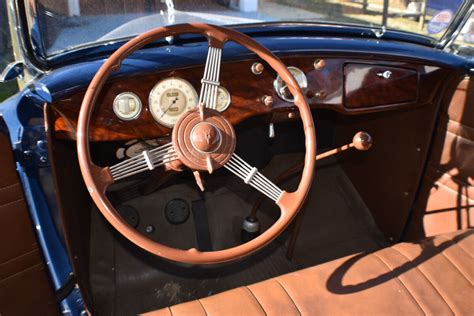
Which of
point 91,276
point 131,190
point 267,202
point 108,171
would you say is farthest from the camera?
point 267,202

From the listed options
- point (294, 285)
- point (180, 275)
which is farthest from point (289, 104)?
point (180, 275)

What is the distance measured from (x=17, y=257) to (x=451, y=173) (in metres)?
1.93

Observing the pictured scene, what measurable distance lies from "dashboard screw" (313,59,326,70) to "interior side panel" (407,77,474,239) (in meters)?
0.76

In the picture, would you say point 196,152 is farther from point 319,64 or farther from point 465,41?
point 465,41

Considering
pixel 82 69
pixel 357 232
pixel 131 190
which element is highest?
pixel 82 69

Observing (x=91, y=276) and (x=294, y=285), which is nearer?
(x=294, y=285)

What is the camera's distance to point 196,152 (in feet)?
4.23

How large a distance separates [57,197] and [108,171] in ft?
1.03

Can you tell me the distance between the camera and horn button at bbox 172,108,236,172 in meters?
1.27

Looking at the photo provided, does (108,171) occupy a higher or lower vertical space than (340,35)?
lower

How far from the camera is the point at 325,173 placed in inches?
111

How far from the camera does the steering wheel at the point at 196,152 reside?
1207 mm

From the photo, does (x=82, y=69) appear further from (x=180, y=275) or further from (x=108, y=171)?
(x=180, y=275)

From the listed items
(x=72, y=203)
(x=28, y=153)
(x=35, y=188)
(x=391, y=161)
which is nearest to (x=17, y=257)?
(x=35, y=188)
